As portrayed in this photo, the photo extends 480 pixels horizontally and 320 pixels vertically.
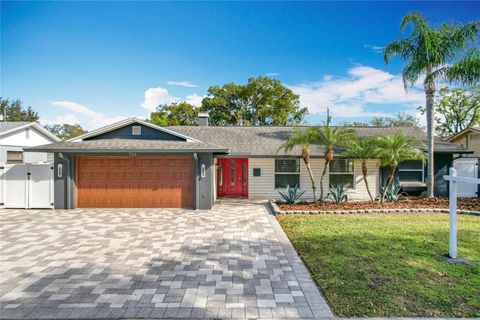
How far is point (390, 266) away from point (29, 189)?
41.2 feet

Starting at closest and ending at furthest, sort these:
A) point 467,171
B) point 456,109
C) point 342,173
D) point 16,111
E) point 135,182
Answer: point 135,182
point 342,173
point 467,171
point 456,109
point 16,111

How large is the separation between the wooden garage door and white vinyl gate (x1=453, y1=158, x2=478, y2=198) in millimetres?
13546

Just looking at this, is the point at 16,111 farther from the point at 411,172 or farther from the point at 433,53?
the point at 433,53

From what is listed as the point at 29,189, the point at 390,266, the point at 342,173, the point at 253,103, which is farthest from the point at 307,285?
Answer: the point at 253,103

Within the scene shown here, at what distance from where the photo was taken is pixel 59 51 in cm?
1262

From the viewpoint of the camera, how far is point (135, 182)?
10383mm

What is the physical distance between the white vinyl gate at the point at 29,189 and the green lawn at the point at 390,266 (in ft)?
30.9

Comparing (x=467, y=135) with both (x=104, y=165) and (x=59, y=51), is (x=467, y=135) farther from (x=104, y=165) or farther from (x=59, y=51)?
(x=59, y=51)

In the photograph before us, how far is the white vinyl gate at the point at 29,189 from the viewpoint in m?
10.0

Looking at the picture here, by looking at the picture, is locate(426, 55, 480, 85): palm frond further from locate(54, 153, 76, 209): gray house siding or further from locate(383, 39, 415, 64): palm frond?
locate(54, 153, 76, 209): gray house siding

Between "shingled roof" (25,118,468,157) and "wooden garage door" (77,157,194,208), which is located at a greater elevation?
"shingled roof" (25,118,468,157)

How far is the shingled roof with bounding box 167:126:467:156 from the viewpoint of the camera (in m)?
12.2

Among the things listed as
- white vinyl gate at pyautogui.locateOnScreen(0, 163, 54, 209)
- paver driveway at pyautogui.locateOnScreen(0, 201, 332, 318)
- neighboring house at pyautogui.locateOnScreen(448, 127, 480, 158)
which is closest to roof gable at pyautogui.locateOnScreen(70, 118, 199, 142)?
white vinyl gate at pyautogui.locateOnScreen(0, 163, 54, 209)

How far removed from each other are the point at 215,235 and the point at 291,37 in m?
12.8
